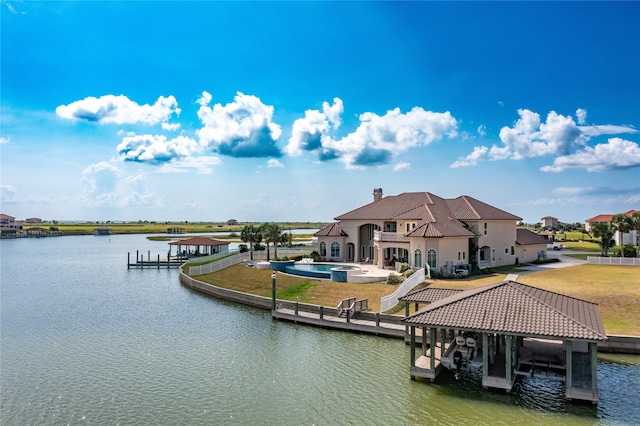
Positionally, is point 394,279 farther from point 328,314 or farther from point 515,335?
point 515,335

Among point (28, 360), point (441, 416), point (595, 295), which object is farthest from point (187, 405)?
point (595, 295)

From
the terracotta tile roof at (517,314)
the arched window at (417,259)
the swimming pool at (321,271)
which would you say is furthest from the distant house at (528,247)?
the terracotta tile roof at (517,314)

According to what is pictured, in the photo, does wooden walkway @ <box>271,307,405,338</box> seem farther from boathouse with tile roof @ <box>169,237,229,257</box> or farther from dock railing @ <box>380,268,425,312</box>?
boathouse with tile roof @ <box>169,237,229,257</box>

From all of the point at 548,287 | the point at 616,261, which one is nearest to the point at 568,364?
the point at 548,287

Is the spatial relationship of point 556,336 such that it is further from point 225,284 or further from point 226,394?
point 225,284

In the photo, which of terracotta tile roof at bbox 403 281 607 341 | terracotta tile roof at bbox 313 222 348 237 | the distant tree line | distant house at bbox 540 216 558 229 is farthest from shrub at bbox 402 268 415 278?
distant house at bbox 540 216 558 229
